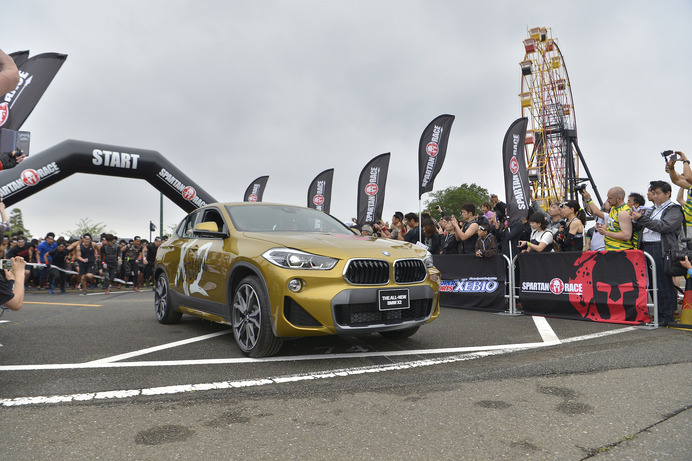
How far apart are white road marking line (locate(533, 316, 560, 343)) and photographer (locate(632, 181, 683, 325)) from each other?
1458mm

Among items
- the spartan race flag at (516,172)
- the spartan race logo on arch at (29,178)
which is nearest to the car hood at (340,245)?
the spartan race flag at (516,172)

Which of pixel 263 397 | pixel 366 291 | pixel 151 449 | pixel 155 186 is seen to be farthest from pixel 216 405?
pixel 155 186

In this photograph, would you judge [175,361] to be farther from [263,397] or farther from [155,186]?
[155,186]

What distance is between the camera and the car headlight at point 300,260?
13.9 ft

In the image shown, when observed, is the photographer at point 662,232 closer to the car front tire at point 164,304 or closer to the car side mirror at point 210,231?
the car side mirror at point 210,231

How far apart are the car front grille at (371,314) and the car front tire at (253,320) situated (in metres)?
0.66

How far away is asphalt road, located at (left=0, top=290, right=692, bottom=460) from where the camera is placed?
→ 2.47 m

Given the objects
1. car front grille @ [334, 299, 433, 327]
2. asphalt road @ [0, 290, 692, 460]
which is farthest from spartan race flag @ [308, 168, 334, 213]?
car front grille @ [334, 299, 433, 327]

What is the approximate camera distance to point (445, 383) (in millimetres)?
3582

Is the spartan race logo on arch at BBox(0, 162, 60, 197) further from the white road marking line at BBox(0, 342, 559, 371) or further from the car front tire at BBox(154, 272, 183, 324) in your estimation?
the white road marking line at BBox(0, 342, 559, 371)

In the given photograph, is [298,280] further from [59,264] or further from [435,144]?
[59,264]

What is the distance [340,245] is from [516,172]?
8.81m

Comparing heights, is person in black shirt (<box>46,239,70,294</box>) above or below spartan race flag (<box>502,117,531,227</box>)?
below

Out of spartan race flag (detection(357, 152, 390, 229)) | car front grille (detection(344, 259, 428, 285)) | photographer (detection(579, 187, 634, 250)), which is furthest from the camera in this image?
spartan race flag (detection(357, 152, 390, 229))
